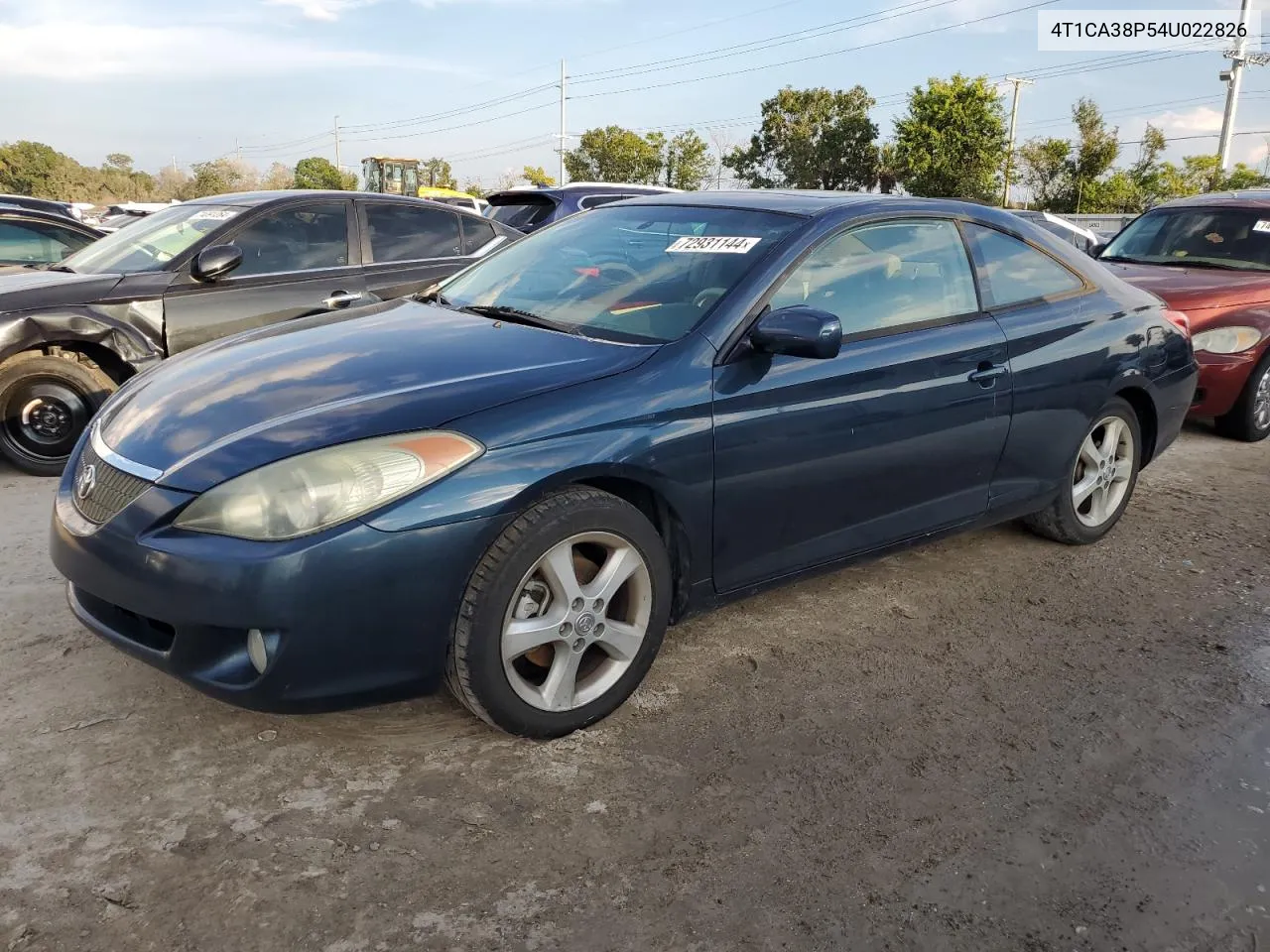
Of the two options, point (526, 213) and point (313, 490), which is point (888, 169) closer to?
point (526, 213)

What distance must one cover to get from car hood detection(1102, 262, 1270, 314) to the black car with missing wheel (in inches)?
175

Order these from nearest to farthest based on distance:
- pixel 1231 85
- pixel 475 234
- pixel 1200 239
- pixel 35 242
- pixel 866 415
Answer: pixel 866 415
pixel 475 234
pixel 1200 239
pixel 35 242
pixel 1231 85

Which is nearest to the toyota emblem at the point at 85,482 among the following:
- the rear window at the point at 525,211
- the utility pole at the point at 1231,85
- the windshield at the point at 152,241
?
the windshield at the point at 152,241

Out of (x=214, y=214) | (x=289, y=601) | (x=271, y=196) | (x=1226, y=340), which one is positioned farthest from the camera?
(x=1226, y=340)

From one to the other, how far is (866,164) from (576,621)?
1844 inches

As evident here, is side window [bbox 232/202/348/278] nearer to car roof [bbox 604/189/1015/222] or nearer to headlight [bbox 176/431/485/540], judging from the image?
car roof [bbox 604/189/1015/222]

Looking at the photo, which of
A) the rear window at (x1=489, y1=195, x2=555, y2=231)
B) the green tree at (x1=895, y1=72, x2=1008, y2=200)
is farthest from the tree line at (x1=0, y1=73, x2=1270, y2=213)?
the rear window at (x1=489, y1=195, x2=555, y2=231)

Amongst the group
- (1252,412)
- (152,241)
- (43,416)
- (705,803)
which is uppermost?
(152,241)

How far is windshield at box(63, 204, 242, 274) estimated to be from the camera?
5.76 m

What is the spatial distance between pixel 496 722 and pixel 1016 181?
42430 millimetres

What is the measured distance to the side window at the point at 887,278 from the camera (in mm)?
3338

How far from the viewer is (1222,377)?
255 inches

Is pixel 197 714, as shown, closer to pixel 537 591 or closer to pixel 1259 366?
pixel 537 591

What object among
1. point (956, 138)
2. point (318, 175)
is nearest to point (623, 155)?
point (956, 138)
